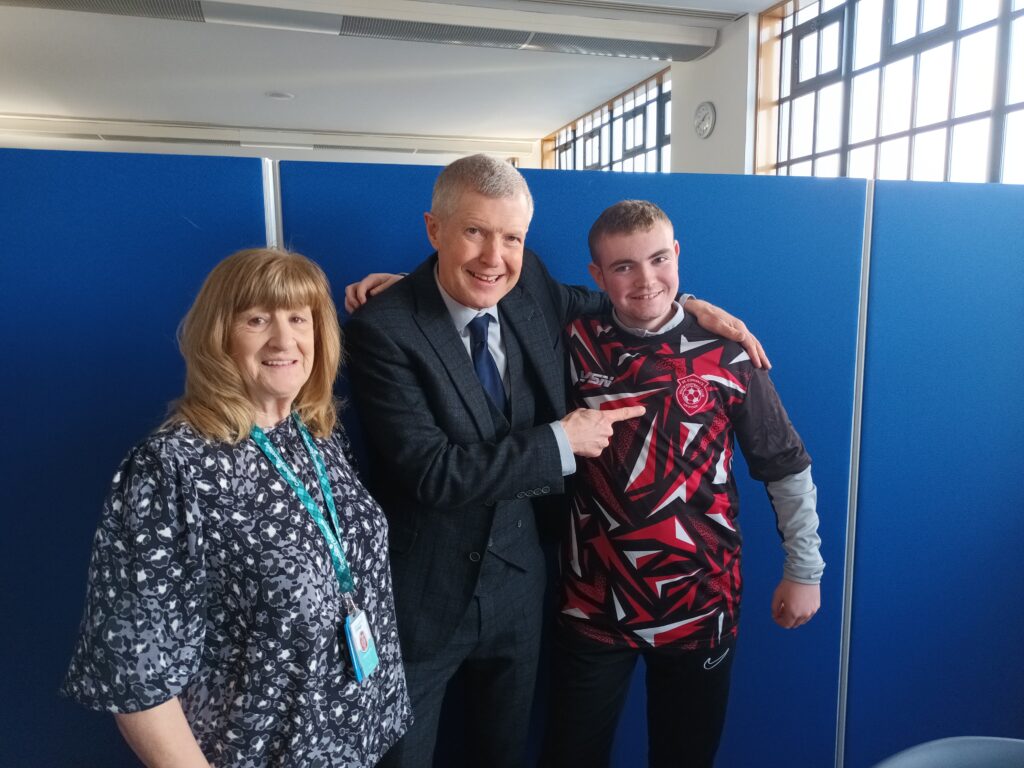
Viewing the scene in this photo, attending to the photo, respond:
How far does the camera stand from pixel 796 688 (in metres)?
2.02

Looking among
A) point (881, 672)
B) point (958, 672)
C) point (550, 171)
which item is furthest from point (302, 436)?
point (958, 672)

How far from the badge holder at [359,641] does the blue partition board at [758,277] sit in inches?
29.3

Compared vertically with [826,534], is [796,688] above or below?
below

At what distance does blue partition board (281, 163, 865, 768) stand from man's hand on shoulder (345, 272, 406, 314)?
0.10 m

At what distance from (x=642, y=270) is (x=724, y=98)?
576 centimetres

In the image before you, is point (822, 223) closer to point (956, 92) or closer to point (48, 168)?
point (48, 168)

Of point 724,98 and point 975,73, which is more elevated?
point 724,98

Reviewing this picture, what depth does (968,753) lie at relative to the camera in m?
1.06

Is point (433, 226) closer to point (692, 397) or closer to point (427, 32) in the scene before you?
point (692, 397)

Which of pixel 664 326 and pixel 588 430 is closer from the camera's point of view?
pixel 588 430

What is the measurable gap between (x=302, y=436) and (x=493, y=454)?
0.35 metres

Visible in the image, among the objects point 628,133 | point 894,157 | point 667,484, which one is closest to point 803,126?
point 894,157

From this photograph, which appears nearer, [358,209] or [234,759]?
[234,759]

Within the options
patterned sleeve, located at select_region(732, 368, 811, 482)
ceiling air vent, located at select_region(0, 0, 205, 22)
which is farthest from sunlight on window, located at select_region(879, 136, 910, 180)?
ceiling air vent, located at select_region(0, 0, 205, 22)
